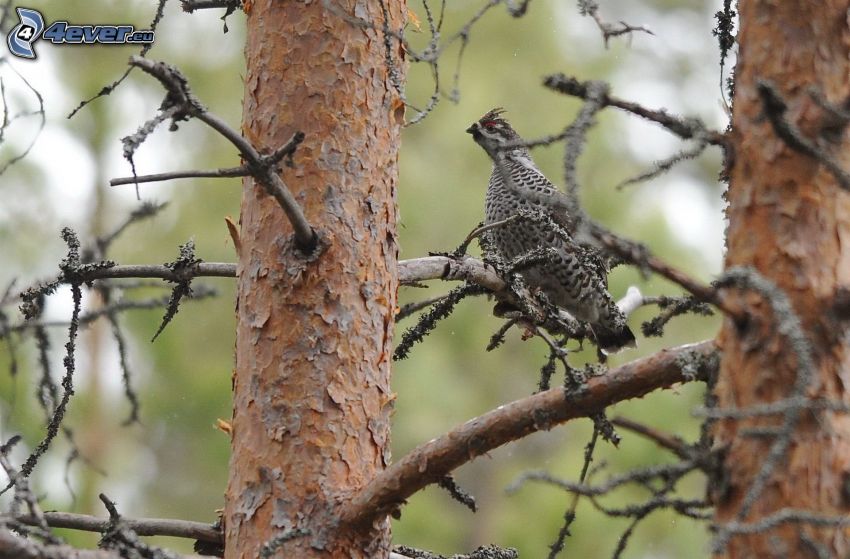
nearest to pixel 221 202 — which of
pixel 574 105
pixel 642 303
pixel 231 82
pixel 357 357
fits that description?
pixel 231 82

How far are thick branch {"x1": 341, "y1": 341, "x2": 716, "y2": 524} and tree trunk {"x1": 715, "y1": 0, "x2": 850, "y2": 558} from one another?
0.17 meters

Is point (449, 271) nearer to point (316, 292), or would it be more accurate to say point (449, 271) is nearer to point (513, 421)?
point (316, 292)

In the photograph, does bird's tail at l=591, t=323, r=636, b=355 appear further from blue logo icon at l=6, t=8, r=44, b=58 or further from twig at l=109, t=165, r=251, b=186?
twig at l=109, t=165, r=251, b=186

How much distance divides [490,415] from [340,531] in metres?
0.42

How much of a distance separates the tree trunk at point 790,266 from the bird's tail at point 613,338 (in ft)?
10.2

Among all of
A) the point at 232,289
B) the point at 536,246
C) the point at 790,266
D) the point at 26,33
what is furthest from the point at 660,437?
the point at 232,289

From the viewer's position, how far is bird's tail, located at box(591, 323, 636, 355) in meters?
4.91

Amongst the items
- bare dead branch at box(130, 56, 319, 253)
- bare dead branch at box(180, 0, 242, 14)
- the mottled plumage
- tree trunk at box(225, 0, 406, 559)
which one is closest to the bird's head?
the mottled plumage

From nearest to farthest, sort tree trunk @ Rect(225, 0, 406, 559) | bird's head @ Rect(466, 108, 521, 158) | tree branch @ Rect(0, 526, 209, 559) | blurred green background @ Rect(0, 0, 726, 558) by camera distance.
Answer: tree branch @ Rect(0, 526, 209, 559) → tree trunk @ Rect(225, 0, 406, 559) → bird's head @ Rect(466, 108, 521, 158) → blurred green background @ Rect(0, 0, 726, 558)

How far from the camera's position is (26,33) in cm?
483

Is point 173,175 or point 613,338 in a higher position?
point 613,338

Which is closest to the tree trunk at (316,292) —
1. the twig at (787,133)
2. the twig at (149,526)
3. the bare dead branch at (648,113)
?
the twig at (149,526)

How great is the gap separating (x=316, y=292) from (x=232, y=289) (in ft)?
22.5

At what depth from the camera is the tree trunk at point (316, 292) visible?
7.52ft
